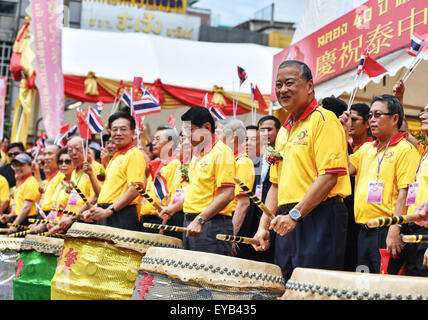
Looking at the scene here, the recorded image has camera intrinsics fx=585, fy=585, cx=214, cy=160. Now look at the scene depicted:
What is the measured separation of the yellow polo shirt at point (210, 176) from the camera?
4.08 meters

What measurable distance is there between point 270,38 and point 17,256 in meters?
18.0

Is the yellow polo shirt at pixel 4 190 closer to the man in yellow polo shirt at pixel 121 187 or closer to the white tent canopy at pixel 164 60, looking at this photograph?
the white tent canopy at pixel 164 60

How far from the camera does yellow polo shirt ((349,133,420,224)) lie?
142 inches

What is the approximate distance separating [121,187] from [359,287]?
342cm

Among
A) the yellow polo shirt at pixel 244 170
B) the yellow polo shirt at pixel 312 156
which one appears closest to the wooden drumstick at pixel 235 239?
the yellow polo shirt at pixel 312 156

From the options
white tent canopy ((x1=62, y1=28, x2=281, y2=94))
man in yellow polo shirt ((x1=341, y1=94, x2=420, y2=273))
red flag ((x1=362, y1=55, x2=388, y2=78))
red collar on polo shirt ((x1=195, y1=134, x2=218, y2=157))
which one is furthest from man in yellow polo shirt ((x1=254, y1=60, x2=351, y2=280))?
white tent canopy ((x1=62, y1=28, x2=281, y2=94))

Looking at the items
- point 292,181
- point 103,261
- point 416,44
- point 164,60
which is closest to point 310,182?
point 292,181

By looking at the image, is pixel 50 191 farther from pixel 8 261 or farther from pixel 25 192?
pixel 8 261

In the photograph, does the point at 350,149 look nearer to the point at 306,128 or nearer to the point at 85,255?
the point at 306,128

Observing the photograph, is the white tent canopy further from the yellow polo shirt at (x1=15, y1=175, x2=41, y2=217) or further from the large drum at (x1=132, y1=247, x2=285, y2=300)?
the large drum at (x1=132, y1=247, x2=285, y2=300)

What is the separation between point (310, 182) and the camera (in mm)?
2996

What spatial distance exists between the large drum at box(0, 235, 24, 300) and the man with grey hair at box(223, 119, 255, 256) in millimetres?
1944

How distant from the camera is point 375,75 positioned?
5039 mm
